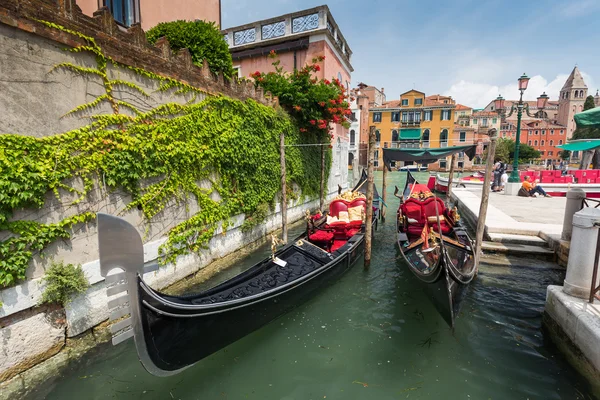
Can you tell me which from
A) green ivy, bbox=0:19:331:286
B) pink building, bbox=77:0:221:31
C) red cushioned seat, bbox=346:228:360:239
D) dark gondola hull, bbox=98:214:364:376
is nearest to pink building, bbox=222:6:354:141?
pink building, bbox=77:0:221:31

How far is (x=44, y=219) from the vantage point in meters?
2.90

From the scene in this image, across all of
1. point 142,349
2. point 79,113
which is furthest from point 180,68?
point 142,349

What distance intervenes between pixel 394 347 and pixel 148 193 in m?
3.65

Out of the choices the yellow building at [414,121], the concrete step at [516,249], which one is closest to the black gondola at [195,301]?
the concrete step at [516,249]

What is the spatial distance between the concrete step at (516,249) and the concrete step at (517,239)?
0.08 meters

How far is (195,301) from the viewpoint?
286 cm

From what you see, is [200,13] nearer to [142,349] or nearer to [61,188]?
[61,188]

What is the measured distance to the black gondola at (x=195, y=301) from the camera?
1.92 m

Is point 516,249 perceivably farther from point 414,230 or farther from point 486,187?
point 414,230

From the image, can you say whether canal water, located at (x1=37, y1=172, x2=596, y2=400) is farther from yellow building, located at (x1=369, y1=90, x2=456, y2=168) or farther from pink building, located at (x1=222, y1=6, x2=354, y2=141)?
yellow building, located at (x1=369, y1=90, x2=456, y2=168)

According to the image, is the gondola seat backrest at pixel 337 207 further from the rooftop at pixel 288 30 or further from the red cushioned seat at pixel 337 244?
the rooftop at pixel 288 30

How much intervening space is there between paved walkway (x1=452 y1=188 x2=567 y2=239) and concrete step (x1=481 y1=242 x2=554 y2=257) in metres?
0.40

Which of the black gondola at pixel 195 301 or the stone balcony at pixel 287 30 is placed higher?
the stone balcony at pixel 287 30

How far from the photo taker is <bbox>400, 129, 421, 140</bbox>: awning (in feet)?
107
